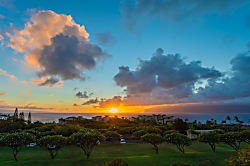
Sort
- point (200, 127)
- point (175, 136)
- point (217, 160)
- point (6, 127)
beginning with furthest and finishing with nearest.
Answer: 1. point (200, 127)
2. point (6, 127)
3. point (175, 136)
4. point (217, 160)

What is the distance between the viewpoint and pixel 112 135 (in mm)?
38500

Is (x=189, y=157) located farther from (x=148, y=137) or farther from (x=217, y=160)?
(x=148, y=137)

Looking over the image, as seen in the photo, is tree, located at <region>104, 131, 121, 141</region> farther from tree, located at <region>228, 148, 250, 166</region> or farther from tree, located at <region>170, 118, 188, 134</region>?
tree, located at <region>228, 148, 250, 166</region>

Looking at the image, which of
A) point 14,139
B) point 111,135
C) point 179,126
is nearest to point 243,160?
point 14,139

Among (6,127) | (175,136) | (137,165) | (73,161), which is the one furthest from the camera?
(6,127)

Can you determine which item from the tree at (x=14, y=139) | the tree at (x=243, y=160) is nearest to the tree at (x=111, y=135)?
the tree at (x=14, y=139)

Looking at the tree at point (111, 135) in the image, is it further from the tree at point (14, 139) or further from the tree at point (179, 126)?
the tree at point (179, 126)

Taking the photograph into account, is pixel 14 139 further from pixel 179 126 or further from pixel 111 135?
pixel 179 126

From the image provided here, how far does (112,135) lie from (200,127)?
40629mm

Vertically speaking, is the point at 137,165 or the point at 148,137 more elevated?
the point at 148,137

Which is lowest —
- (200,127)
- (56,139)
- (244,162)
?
(200,127)

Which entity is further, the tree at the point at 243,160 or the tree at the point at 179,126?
the tree at the point at 179,126

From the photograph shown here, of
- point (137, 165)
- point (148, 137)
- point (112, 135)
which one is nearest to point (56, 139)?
point (137, 165)

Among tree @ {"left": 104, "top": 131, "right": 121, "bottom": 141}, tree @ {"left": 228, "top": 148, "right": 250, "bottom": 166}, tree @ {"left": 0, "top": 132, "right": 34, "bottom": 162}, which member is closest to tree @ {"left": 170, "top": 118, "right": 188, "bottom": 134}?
tree @ {"left": 104, "top": 131, "right": 121, "bottom": 141}
